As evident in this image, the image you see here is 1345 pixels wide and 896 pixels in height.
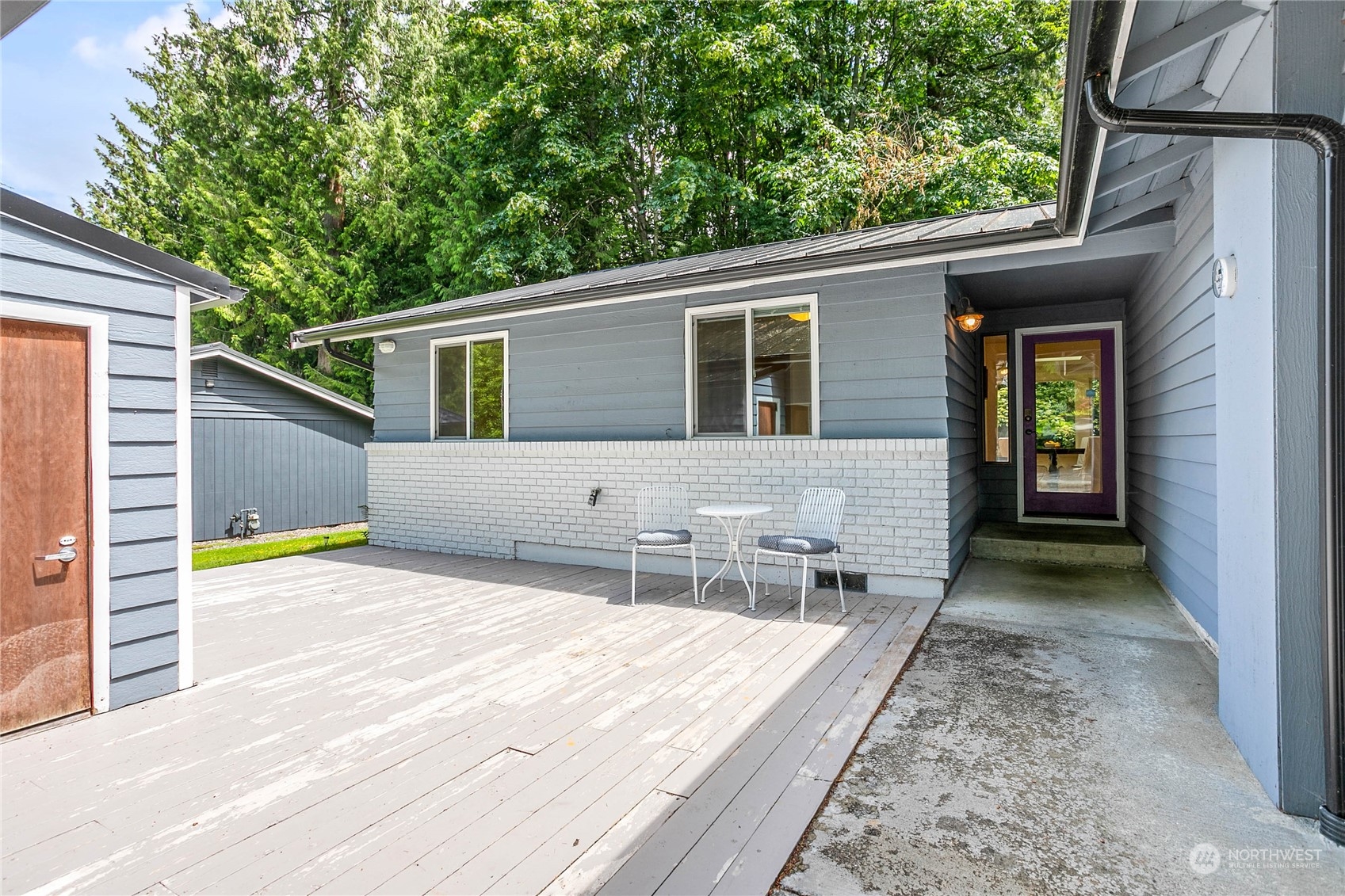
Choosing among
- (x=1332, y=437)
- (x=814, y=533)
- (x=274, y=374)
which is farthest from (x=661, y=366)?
(x=274, y=374)

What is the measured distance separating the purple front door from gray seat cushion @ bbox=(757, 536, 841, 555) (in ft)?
13.6

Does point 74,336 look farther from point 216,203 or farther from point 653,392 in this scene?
point 216,203

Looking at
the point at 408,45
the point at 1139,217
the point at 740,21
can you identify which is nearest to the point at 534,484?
the point at 1139,217

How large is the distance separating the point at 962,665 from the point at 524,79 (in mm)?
13237

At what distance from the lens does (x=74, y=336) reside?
110 inches

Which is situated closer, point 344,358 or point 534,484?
point 534,484

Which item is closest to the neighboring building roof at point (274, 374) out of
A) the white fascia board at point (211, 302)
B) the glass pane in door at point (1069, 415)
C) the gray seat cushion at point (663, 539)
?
the white fascia board at point (211, 302)

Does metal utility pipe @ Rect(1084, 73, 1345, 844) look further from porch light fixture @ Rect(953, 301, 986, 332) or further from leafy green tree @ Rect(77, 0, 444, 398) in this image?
leafy green tree @ Rect(77, 0, 444, 398)

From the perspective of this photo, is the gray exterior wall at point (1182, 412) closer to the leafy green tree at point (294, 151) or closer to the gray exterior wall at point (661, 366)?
the gray exterior wall at point (661, 366)

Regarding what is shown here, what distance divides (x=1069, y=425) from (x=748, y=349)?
170 inches

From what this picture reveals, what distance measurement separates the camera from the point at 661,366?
5859 mm

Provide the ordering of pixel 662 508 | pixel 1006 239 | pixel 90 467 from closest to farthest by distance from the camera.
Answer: pixel 90 467, pixel 1006 239, pixel 662 508

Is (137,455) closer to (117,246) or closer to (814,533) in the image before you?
(117,246)

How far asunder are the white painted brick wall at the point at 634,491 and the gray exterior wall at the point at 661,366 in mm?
199
